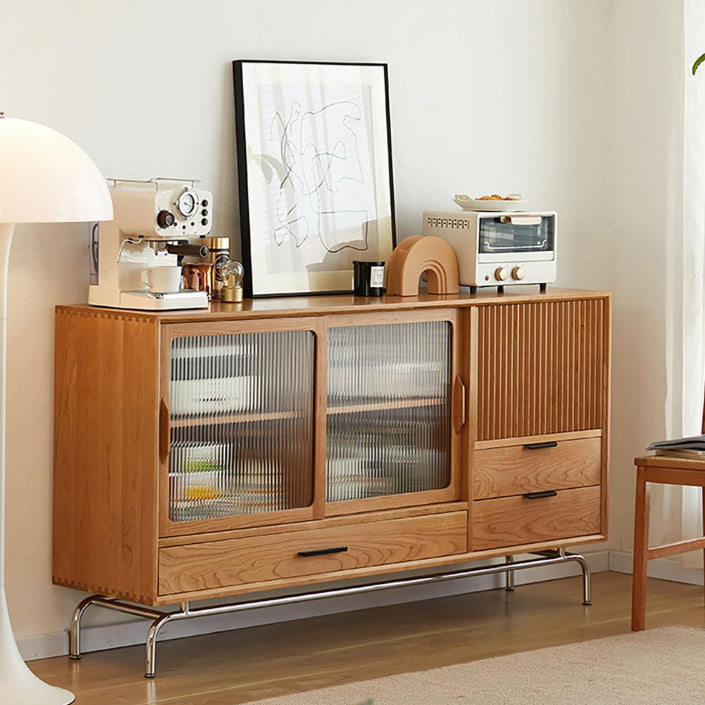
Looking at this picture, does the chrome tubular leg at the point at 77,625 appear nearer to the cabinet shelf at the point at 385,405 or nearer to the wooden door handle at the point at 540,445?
the cabinet shelf at the point at 385,405

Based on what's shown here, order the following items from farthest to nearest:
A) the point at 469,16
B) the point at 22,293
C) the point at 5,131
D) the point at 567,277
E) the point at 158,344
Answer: the point at 567,277, the point at 469,16, the point at 22,293, the point at 158,344, the point at 5,131

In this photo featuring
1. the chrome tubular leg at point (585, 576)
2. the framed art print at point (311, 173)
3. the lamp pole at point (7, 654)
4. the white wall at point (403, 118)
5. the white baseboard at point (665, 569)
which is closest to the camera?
the lamp pole at point (7, 654)

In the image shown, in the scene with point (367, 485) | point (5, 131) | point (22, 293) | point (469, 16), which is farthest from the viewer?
point (469, 16)

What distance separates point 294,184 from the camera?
3.85 meters

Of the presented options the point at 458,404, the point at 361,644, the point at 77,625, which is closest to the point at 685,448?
the point at 458,404

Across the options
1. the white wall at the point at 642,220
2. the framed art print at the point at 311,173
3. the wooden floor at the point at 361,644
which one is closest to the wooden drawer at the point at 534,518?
the wooden floor at the point at 361,644

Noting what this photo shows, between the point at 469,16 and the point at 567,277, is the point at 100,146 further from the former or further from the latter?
the point at 567,277

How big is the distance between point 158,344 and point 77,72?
0.79 m

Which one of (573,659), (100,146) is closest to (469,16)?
(100,146)

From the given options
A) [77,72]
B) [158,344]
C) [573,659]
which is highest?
[77,72]

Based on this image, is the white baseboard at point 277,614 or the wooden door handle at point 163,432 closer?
the wooden door handle at point 163,432

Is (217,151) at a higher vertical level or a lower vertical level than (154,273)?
higher

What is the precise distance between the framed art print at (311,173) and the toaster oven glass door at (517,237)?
0.95ft

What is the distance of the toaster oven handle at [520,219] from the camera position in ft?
13.1
